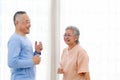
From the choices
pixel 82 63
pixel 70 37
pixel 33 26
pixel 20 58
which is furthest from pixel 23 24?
pixel 33 26

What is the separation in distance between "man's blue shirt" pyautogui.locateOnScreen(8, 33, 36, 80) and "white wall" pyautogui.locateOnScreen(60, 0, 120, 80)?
120cm

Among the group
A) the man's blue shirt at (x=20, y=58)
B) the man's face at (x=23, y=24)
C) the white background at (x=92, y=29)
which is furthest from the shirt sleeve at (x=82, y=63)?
the white background at (x=92, y=29)

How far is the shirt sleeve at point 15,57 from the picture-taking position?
1.94 m

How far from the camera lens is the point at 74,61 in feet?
7.66

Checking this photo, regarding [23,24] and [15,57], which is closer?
[15,57]

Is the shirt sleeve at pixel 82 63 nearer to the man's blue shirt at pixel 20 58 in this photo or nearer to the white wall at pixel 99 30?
the man's blue shirt at pixel 20 58

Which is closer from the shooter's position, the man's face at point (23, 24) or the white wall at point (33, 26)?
the man's face at point (23, 24)

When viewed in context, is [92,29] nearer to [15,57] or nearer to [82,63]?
[82,63]

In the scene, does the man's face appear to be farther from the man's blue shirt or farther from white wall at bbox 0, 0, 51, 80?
white wall at bbox 0, 0, 51, 80

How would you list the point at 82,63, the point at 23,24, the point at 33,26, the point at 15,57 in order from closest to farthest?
the point at 15,57
the point at 23,24
the point at 82,63
the point at 33,26

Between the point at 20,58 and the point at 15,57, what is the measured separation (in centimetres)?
6

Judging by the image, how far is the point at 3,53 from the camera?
3.01 m

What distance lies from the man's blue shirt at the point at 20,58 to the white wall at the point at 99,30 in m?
1.20

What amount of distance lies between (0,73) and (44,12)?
0.95 meters
